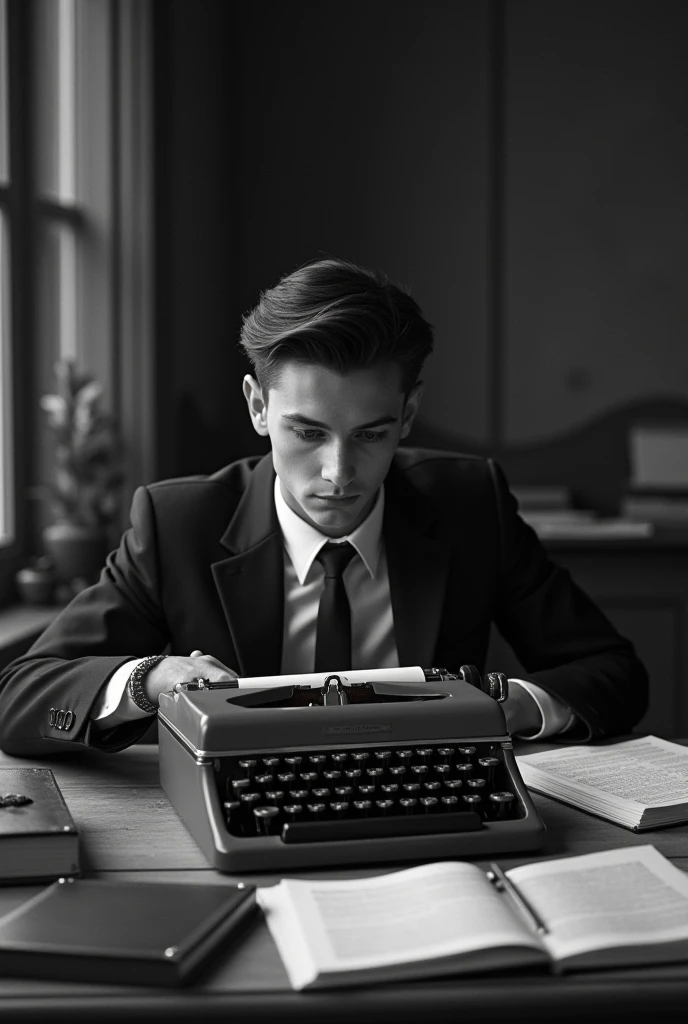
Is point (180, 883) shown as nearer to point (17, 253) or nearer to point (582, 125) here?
point (17, 253)

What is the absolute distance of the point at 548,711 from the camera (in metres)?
1.69

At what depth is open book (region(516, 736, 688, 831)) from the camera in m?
1.34

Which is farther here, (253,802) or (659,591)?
(659,591)

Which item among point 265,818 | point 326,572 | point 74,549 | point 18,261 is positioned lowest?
point 74,549

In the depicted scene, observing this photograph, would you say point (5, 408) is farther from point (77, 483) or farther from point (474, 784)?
point (474, 784)

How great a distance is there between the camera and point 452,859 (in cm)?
121

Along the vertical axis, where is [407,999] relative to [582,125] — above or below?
below

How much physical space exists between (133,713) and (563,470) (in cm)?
320

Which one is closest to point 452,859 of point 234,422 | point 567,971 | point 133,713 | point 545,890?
point 545,890

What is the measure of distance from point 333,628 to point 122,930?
0.82 meters

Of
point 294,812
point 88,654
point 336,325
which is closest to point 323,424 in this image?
point 336,325

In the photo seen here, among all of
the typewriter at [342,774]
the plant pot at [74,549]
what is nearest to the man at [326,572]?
the typewriter at [342,774]

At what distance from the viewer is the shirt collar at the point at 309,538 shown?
1.86 metres

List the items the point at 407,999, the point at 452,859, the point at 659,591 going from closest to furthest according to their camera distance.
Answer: the point at 407,999 → the point at 452,859 → the point at 659,591
